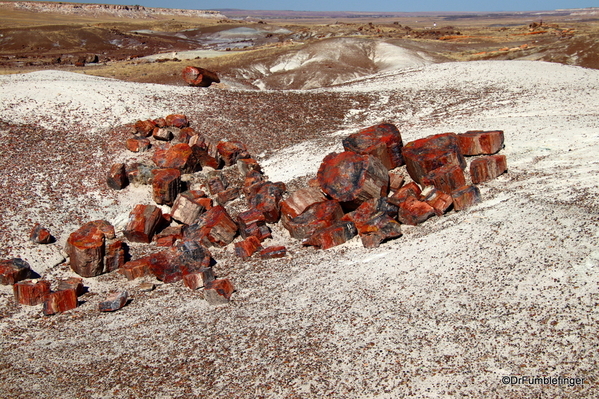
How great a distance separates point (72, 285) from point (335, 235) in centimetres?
534

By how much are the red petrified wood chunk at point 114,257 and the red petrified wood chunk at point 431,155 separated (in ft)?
23.3

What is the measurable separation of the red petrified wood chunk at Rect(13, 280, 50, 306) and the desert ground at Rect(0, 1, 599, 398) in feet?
0.61

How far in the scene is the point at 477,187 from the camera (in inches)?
407

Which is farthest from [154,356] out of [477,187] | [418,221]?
[477,187]

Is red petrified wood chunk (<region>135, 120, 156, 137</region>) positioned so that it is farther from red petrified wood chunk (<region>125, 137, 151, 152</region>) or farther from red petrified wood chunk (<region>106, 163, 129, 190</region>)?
red petrified wood chunk (<region>106, 163, 129, 190</region>)

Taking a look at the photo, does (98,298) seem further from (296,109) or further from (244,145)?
(296,109)

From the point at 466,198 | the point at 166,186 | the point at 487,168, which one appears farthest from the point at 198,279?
the point at 487,168

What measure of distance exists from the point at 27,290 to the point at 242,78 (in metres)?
25.0

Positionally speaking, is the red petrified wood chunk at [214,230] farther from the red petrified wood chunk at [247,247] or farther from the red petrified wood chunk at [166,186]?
the red petrified wood chunk at [166,186]

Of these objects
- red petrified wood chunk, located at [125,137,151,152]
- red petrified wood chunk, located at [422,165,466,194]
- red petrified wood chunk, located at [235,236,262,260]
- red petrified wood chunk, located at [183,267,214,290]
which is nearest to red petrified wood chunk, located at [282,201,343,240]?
red petrified wood chunk, located at [235,236,262,260]

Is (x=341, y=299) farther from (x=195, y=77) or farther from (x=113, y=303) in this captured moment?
(x=195, y=77)

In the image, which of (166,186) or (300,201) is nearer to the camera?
(300,201)

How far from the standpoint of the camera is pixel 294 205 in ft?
36.4

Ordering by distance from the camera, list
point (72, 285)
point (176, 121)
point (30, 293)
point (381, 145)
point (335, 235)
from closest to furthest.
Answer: point (30, 293) < point (72, 285) < point (335, 235) < point (381, 145) < point (176, 121)
